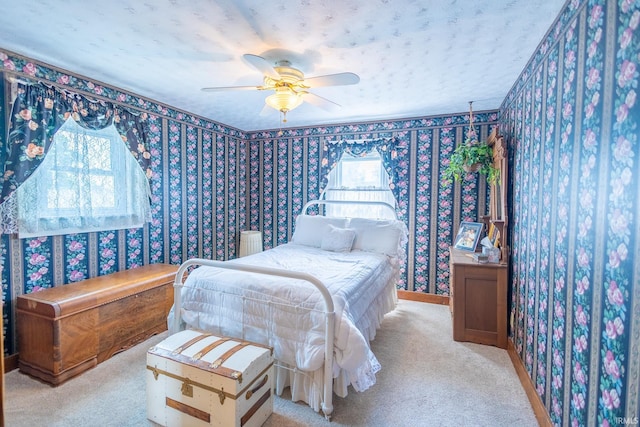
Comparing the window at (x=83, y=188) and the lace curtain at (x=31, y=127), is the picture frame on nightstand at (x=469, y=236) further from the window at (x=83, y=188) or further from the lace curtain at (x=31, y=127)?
the lace curtain at (x=31, y=127)

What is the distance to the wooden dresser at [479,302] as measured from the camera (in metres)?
2.75

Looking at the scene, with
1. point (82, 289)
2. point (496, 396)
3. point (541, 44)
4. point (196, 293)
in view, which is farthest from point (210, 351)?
Answer: point (541, 44)

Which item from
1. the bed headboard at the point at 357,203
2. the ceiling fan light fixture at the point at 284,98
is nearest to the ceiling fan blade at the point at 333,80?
the ceiling fan light fixture at the point at 284,98

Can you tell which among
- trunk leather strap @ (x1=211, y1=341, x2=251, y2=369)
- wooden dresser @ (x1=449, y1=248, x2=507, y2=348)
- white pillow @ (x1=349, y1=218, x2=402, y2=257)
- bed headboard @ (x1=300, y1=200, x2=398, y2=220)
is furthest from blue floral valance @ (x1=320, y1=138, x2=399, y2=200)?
trunk leather strap @ (x1=211, y1=341, x2=251, y2=369)

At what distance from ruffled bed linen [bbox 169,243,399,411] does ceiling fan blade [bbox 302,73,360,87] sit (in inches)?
53.6

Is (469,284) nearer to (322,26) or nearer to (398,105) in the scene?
(398,105)

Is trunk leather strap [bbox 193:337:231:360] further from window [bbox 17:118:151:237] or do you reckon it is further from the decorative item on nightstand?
the decorative item on nightstand

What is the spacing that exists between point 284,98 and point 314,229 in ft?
6.07

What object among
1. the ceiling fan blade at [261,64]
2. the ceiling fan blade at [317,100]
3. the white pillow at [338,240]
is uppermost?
the ceiling fan blade at [261,64]

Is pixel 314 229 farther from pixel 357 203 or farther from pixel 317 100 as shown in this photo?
pixel 317 100

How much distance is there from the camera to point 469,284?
2.83 meters

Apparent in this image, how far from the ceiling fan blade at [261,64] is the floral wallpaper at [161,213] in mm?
1885

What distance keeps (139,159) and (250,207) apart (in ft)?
6.57

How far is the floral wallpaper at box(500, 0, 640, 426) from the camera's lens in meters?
1.06
